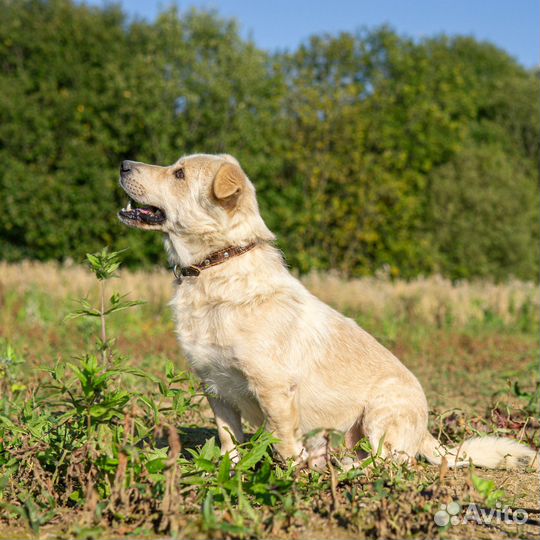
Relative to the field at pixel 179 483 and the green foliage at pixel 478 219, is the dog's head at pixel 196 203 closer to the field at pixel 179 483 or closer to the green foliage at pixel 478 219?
the field at pixel 179 483

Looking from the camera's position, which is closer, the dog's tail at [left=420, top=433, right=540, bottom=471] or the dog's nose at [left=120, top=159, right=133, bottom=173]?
the dog's tail at [left=420, top=433, right=540, bottom=471]

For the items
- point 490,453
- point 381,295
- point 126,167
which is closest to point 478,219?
point 381,295

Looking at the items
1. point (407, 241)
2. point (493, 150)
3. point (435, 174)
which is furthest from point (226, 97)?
point (493, 150)

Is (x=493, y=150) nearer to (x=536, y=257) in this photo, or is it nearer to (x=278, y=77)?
(x=536, y=257)

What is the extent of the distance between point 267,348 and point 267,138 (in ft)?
49.4

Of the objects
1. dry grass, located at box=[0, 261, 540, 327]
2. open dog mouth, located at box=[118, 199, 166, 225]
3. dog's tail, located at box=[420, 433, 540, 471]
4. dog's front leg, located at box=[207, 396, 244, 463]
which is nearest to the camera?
dog's front leg, located at box=[207, 396, 244, 463]

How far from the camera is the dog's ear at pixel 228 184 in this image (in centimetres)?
436

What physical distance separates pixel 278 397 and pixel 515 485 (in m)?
1.53

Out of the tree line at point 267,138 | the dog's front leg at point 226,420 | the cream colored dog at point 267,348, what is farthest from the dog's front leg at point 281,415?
the tree line at point 267,138

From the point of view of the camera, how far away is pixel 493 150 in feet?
84.8

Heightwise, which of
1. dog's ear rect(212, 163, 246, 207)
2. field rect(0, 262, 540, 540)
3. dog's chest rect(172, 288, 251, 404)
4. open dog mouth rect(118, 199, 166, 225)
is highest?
dog's ear rect(212, 163, 246, 207)

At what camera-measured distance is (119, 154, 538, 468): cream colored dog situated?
4066 millimetres

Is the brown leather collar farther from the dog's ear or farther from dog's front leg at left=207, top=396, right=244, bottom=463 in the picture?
dog's front leg at left=207, top=396, right=244, bottom=463

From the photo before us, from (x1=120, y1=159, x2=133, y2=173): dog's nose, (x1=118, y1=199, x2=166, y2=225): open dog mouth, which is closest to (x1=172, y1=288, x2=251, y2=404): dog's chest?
(x1=118, y1=199, x2=166, y2=225): open dog mouth
